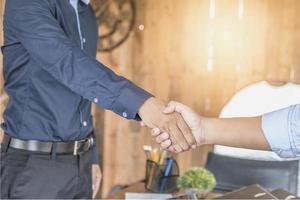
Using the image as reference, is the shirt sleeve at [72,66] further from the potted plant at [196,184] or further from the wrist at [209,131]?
the potted plant at [196,184]

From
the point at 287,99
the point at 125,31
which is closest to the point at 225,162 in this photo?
the point at 287,99

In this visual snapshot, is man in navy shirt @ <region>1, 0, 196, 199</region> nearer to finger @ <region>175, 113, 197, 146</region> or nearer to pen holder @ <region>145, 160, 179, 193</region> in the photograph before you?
finger @ <region>175, 113, 197, 146</region>

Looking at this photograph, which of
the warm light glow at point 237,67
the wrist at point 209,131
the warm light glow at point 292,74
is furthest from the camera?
the warm light glow at point 237,67

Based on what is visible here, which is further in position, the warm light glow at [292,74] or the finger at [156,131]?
the warm light glow at [292,74]

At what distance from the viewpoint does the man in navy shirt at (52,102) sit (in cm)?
132

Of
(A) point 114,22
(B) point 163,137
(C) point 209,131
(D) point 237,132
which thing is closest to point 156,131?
(B) point 163,137

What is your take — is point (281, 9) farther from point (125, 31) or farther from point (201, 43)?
point (125, 31)

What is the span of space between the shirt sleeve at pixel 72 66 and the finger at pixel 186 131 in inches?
8.0

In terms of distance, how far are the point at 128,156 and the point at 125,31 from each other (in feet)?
2.99

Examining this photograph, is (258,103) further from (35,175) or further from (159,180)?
(35,175)

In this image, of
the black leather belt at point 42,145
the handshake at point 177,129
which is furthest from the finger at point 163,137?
the black leather belt at point 42,145

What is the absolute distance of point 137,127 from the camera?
3.49m

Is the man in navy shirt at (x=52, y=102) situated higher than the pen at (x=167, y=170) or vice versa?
the man in navy shirt at (x=52, y=102)

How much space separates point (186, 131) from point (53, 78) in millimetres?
446
